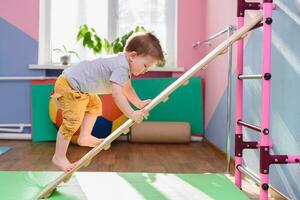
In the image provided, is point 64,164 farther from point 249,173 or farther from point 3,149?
point 3,149

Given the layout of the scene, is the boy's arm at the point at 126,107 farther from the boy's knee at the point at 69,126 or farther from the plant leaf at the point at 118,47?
the plant leaf at the point at 118,47

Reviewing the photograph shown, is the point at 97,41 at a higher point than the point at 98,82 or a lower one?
higher

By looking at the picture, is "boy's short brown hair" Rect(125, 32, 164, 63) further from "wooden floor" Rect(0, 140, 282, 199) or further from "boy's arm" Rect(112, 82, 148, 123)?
"wooden floor" Rect(0, 140, 282, 199)

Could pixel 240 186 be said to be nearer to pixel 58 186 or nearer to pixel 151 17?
pixel 58 186

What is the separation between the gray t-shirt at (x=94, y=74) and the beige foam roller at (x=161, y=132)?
68.0 inches

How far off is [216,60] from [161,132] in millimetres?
804

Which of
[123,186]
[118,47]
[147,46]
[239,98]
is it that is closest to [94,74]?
[147,46]

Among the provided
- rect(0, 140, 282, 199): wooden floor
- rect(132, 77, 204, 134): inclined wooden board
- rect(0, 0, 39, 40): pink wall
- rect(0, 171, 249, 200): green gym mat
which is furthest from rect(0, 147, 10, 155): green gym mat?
rect(132, 77, 204, 134): inclined wooden board

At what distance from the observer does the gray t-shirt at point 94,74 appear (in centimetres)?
212

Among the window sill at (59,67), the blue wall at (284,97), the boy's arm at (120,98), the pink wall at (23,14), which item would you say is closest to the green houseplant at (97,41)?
the window sill at (59,67)

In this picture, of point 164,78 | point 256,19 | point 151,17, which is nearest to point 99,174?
point 256,19

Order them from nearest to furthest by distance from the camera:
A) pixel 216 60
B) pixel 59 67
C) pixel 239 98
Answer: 1. pixel 239 98
2. pixel 216 60
3. pixel 59 67

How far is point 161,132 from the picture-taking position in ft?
12.8

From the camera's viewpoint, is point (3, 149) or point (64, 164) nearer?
point (64, 164)
